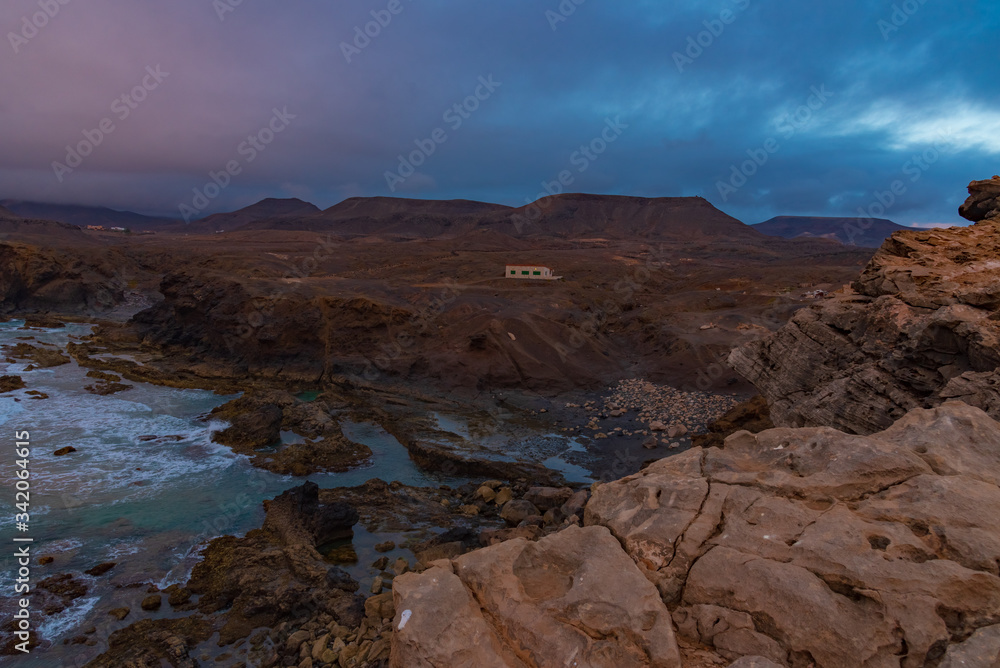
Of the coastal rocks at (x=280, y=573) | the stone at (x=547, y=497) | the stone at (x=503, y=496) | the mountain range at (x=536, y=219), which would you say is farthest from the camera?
the mountain range at (x=536, y=219)

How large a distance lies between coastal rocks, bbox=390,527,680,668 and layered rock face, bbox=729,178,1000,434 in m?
6.18

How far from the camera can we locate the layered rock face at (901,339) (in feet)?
29.2

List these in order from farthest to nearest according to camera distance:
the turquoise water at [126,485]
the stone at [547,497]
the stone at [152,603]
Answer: the stone at [547,497] → the turquoise water at [126,485] → the stone at [152,603]

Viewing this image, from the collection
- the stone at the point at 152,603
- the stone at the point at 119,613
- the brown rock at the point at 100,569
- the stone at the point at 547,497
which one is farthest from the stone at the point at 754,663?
the brown rock at the point at 100,569

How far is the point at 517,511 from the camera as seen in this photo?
47.5 feet

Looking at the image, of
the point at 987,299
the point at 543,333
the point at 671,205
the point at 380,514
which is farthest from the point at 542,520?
the point at 671,205

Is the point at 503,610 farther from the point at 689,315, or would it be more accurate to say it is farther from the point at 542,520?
the point at 689,315

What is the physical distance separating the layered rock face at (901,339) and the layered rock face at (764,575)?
310 centimetres

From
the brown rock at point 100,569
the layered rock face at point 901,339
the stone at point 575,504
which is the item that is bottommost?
the brown rock at point 100,569

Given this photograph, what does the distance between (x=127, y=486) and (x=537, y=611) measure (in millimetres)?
15478

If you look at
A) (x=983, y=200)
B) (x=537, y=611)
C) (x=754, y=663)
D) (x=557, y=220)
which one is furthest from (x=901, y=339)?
(x=557, y=220)

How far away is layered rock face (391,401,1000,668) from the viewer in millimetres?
4469

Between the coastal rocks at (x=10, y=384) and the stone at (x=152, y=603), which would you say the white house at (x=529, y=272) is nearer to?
A: the coastal rocks at (x=10, y=384)

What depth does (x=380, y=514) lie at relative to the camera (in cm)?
1488
